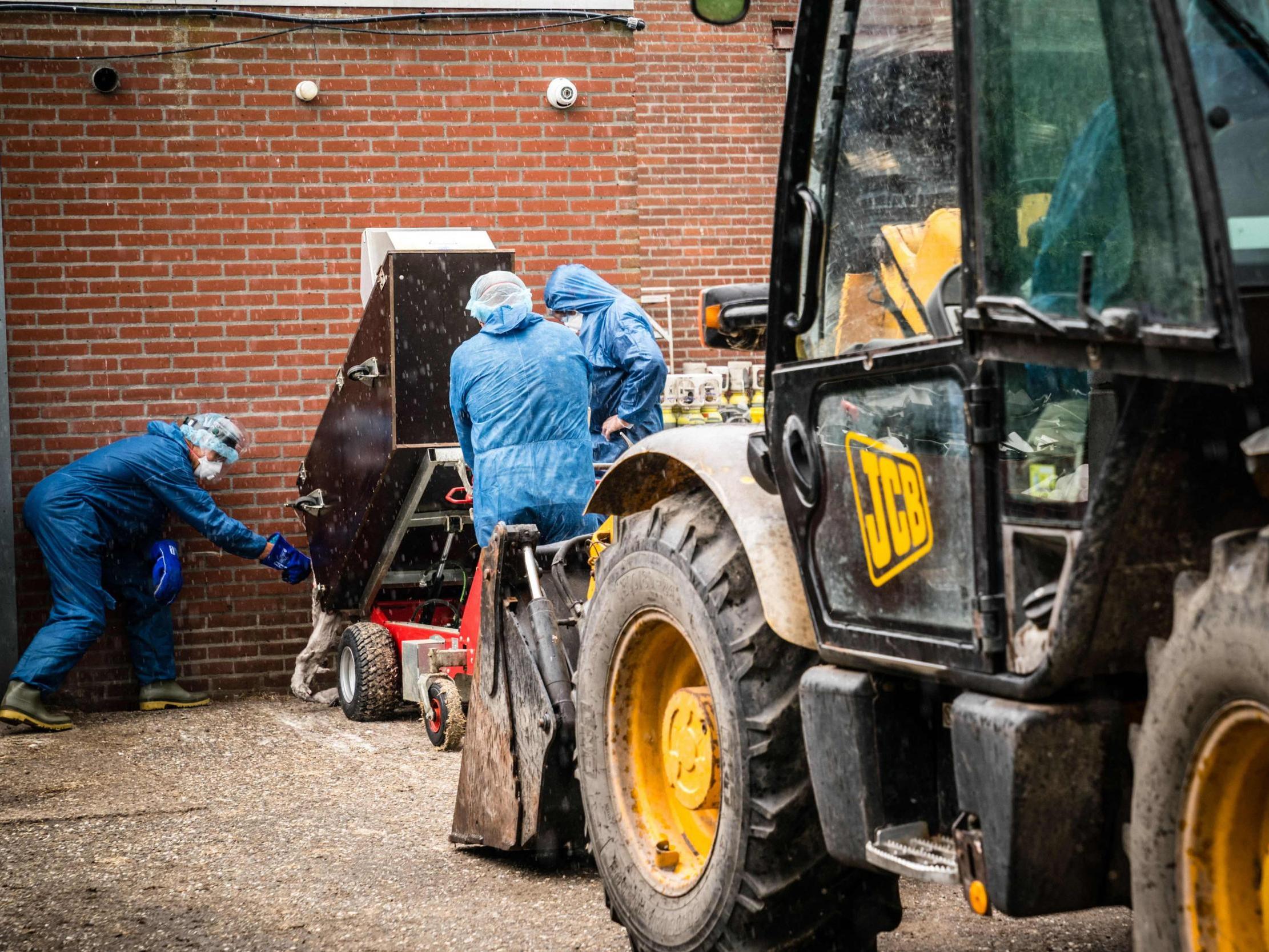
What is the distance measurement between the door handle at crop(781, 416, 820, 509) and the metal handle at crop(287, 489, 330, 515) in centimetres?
580

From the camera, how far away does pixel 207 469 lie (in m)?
8.73

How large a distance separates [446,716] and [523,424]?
1.56 metres

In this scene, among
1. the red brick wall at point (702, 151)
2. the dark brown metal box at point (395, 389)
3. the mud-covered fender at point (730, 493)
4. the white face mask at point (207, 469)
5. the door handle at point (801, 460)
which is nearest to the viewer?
the door handle at point (801, 460)

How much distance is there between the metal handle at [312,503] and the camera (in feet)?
28.1

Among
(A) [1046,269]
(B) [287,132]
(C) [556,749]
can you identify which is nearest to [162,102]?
(B) [287,132]

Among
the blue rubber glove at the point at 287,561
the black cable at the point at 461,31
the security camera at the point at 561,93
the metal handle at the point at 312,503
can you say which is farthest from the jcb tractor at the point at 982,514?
the black cable at the point at 461,31

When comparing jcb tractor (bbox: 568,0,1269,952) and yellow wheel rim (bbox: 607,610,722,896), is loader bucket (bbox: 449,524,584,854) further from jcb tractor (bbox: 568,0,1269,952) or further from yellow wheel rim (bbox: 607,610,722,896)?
jcb tractor (bbox: 568,0,1269,952)

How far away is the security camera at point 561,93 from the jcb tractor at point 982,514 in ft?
20.9

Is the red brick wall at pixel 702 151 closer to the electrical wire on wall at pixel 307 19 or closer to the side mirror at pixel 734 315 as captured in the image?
the electrical wire on wall at pixel 307 19

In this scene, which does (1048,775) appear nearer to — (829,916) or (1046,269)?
(1046,269)

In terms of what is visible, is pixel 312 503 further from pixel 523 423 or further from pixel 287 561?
pixel 523 423

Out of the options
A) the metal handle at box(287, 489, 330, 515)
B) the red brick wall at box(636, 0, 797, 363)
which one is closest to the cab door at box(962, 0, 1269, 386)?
the metal handle at box(287, 489, 330, 515)

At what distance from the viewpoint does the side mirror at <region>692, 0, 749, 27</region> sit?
A: 3035 millimetres

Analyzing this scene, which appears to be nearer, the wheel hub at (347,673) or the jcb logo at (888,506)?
the jcb logo at (888,506)
